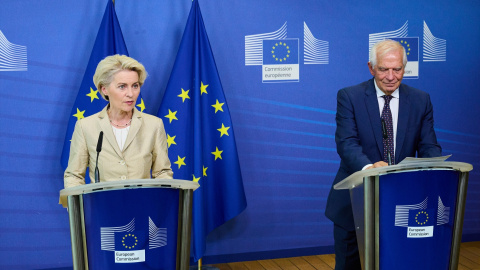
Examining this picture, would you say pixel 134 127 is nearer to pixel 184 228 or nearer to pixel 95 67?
pixel 184 228

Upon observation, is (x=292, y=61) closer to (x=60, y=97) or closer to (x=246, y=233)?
(x=246, y=233)

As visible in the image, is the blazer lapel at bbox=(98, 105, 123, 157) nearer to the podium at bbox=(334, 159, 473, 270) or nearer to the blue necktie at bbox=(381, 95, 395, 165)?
the podium at bbox=(334, 159, 473, 270)

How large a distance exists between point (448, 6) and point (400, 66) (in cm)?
259

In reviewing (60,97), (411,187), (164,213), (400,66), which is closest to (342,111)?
(400,66)

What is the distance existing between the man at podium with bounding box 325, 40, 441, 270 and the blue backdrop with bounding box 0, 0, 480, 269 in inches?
71.1

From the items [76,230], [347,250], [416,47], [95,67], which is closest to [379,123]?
[347,250]

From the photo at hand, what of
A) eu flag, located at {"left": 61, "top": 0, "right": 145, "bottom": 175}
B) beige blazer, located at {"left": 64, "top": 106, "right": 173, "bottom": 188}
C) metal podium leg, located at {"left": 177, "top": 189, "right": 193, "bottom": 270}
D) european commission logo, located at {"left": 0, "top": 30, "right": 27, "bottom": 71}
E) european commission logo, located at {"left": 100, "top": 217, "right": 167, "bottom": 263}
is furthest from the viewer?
european commission logo, located at {"left": 0, "top": 30, "right": 27, "bottom": 71}

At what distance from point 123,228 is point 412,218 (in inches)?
44.4

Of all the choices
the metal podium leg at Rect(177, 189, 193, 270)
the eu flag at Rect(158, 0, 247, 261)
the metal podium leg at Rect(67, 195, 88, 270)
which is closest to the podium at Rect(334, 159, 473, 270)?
the metal podium leg at Rect(177, 189, 193, 270)

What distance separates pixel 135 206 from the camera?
209 centimetres

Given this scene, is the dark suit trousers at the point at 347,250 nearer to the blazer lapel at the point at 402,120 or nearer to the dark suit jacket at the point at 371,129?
A: the dark suit jacket at the point at 371,129

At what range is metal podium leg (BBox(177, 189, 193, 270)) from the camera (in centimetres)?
224

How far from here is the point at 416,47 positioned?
16.8 feet

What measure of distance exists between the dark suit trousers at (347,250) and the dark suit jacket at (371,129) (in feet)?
0.15
